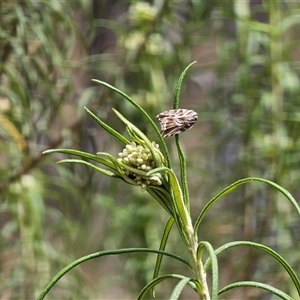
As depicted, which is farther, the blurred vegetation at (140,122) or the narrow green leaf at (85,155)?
the blurred vegetation at (140,122)

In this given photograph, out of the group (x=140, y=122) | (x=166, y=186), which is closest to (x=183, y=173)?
(x=166, y=186)

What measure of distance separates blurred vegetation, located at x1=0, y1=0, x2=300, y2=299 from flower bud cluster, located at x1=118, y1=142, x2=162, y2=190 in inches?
18.3

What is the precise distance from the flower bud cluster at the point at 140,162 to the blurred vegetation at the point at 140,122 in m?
0.46

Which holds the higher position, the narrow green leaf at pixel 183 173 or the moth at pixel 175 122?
the moth at pixel 175 122

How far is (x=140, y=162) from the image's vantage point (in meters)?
0.37

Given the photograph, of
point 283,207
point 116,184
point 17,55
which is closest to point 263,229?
point 283,207

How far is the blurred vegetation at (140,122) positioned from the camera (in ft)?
3.01

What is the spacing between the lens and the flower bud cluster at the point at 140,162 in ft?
1.19

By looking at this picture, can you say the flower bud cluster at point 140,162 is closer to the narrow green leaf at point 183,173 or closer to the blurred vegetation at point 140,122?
the narrow green leaf at point 183,173

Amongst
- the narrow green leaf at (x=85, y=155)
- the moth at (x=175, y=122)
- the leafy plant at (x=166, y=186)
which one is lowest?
the leafy plant at (x=166, y=186)

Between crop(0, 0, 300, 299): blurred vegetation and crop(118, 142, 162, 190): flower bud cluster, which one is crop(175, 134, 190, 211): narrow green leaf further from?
crop(0, 0, 300, 299): blurred vegetation

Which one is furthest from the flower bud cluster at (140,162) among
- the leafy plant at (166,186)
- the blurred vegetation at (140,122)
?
the blurred vegetation at (140,122)

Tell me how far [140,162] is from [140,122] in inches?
29.5

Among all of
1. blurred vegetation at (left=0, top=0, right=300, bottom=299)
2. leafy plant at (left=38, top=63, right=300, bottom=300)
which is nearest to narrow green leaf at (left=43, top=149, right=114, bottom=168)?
leafy plant at (left=38, top=63, right=300, bottom=300)
